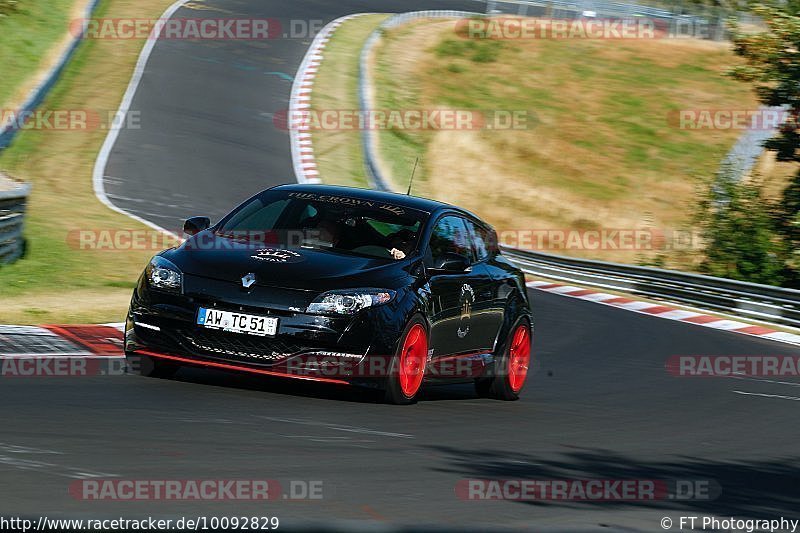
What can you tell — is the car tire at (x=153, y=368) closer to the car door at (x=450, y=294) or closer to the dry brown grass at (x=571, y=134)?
the car door at (x=450, y=294)

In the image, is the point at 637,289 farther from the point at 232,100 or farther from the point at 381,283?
the point at 381,283

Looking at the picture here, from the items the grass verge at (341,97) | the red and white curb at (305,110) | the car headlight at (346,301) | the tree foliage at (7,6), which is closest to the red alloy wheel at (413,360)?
the car headlight at (346,301)

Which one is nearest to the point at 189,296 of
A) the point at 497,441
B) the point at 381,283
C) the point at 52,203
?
the point at 381,283

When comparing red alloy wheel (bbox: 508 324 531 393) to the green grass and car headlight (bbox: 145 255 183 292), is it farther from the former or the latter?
the green grass

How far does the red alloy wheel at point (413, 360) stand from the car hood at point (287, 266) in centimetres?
40

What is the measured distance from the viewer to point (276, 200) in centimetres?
1000

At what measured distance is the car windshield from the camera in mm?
9508

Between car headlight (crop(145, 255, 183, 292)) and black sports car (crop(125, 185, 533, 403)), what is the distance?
1 cm

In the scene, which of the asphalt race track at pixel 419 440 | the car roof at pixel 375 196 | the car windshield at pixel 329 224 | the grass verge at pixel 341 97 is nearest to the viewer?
the asphalt race track at pixel 419 440

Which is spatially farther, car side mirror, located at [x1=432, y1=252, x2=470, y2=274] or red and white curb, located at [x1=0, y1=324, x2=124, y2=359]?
red and white curb, located at [x1=0, y1=324, x2=124, y2=359]

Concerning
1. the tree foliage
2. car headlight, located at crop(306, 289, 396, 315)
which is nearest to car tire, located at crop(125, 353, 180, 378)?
car headlight, located at crop(306, 289, 396, 315)

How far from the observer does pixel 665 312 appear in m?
22.3

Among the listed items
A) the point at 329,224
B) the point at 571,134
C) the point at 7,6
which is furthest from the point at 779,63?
the point at 7,6

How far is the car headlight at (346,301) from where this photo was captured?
866cm
